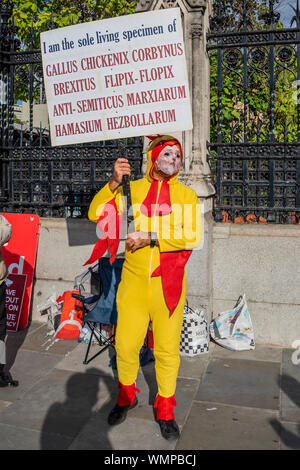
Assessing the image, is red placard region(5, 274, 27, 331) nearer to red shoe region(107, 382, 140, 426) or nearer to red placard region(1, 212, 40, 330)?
red placard region(1, 212, 40, 330)

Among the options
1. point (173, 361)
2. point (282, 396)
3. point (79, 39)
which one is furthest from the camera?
point (282, 396)

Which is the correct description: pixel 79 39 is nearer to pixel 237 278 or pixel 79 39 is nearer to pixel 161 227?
pixel 161 227

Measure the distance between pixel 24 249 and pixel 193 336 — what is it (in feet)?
8.12

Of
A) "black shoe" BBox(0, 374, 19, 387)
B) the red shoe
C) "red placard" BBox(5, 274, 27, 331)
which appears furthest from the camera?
"red placard" BBox(5, 274, 27, 331)

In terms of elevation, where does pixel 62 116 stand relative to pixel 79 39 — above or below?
below

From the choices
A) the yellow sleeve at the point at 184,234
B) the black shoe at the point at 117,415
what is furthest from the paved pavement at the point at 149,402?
the yellow sleeve at the point at 184,234

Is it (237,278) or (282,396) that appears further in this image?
(237,278)

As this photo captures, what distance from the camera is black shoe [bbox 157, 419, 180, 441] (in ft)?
11.4

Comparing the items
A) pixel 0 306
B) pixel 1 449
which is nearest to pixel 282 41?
pixel 0 306

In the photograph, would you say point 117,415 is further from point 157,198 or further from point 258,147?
point 258,147

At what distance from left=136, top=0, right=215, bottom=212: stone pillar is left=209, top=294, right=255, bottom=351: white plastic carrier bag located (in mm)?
1184

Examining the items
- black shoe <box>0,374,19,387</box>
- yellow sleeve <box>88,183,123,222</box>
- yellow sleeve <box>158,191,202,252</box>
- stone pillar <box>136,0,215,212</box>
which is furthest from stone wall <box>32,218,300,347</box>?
black shoe <box>0,374,19,387</box>

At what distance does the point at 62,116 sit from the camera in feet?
13.1

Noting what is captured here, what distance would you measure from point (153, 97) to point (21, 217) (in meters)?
3.07
